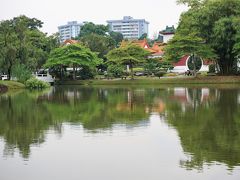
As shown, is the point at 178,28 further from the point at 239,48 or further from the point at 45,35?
the point at 45,35

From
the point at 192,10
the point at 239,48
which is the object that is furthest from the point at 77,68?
the point at 239,48

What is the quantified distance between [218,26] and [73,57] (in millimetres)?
19112

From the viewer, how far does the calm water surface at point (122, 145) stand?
10.3 m

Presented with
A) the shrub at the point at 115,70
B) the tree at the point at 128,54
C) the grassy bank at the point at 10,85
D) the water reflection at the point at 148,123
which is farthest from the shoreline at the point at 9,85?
the water reflection at the point at 148,123

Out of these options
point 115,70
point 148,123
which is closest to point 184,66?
point 115,70

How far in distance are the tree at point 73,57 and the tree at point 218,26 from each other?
12.1 metres

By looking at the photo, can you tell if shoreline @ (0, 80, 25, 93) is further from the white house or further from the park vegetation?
the white house

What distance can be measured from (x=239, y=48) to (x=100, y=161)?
38.5 m

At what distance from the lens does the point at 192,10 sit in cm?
5253

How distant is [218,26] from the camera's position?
157 ft

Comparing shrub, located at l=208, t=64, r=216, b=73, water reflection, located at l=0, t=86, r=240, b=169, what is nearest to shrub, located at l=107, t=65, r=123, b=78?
shrub, located at l=208, t=64, r=216, b=73

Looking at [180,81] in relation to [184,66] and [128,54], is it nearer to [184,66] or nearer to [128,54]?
[128,54]

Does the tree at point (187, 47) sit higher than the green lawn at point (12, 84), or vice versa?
the tree at point (187, 47)

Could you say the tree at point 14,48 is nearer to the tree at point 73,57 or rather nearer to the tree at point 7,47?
the tree at point 7,47
